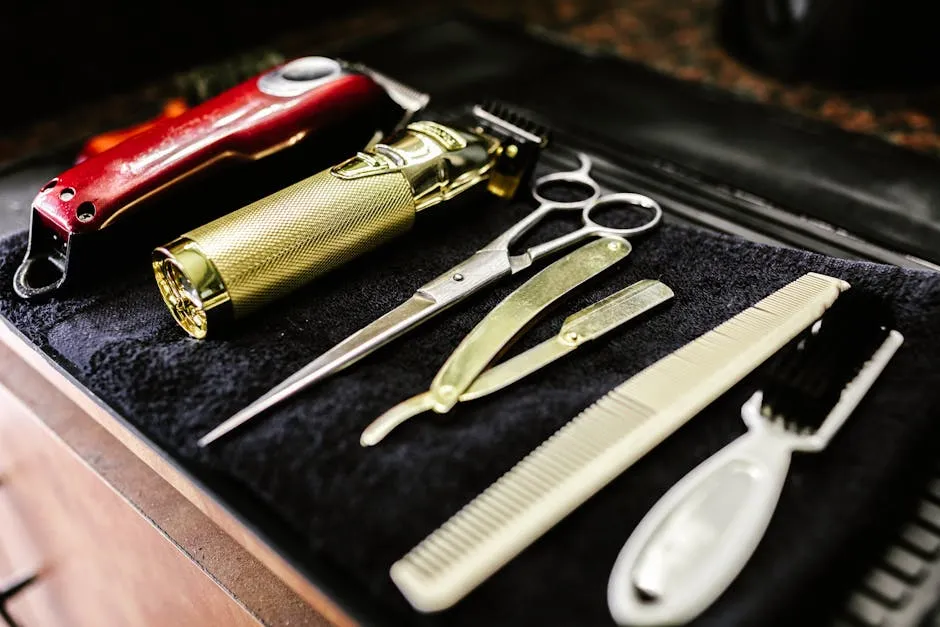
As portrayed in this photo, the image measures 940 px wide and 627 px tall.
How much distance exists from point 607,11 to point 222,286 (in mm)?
672

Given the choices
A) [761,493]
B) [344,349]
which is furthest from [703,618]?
[344,349]

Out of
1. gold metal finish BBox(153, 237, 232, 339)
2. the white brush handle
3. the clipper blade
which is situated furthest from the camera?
the clipper blade

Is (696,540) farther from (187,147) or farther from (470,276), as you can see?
(187,147)

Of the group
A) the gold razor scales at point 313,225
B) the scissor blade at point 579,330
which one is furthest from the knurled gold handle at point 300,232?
the scissor blade at point 579,330

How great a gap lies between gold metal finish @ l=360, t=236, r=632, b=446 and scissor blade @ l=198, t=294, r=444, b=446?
3 centimetres

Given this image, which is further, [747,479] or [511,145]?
[511,145]

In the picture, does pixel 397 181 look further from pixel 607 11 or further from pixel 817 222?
pixel 607 11

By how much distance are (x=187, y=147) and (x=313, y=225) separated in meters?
0.09

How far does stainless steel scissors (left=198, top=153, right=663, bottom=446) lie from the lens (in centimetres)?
37

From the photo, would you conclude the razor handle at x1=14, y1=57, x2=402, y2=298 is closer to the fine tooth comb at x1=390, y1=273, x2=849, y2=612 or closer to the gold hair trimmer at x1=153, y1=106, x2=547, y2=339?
the gold hair trimmer at x1=153, y1=106, x2=547, y2=339

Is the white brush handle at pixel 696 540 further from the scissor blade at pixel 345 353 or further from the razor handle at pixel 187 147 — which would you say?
the razor handle at pixel 187 147

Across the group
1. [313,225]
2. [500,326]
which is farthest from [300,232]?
[500,326]

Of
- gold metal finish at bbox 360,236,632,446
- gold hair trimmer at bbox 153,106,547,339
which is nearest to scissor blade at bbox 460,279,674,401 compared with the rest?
gold metal finish at bbox 360,236,632,446

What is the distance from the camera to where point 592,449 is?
1.08ft
